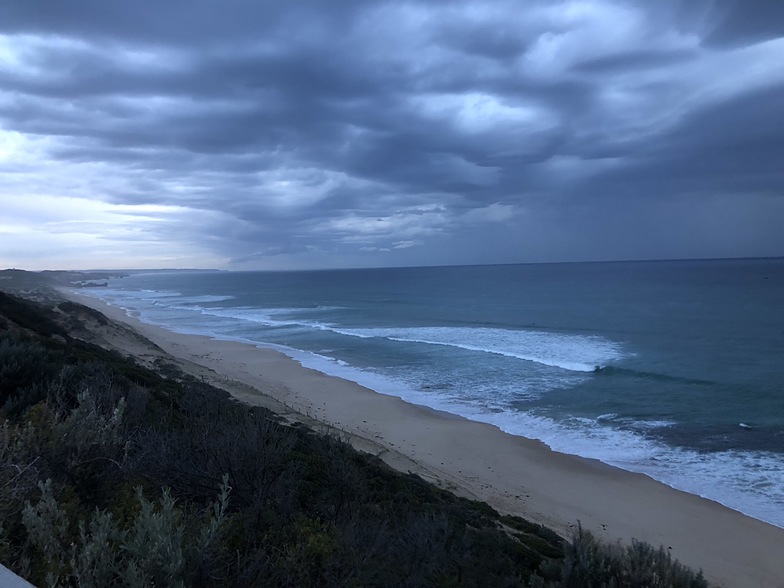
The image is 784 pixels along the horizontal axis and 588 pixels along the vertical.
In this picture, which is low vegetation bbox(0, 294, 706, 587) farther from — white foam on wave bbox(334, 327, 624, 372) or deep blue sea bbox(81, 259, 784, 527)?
white foam on wave bbox(334, 327, 624, 372)

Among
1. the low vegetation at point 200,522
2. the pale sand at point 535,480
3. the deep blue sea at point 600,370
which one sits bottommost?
the pale sand at point 535,480

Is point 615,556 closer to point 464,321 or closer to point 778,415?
point 778,415

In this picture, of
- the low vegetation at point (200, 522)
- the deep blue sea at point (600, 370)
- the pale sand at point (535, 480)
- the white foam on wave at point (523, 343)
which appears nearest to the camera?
the low vegetation at point (200, 522)

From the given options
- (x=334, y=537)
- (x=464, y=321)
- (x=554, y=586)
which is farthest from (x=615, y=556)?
(x=464, y=321)

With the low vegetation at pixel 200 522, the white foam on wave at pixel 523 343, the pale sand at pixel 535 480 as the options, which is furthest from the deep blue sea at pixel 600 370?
the low vegetation at pixel 200 522

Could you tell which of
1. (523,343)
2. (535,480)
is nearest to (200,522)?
(535,480)

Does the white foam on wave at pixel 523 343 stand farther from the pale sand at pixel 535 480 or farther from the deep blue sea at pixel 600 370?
the pale sand at pixel 535 480
